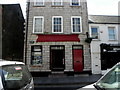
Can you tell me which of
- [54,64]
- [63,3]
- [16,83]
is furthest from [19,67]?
[63,3]

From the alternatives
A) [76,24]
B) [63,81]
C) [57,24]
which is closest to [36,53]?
[57,24]

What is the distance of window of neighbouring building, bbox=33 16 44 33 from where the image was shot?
11031 mm

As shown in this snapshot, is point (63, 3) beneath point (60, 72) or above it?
above

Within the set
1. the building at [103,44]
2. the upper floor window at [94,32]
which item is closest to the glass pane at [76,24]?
the building at [103,44]

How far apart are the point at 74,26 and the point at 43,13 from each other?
Result: 370cm

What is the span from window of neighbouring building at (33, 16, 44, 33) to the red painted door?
4.37 metres

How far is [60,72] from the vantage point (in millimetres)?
10398

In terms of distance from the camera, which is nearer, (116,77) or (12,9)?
(116,77)

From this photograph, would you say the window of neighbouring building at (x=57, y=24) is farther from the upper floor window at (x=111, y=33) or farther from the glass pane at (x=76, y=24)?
the upper floor window at (x=111, y=33)

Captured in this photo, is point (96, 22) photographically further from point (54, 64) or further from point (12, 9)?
point (12, 9)

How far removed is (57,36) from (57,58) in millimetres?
2587

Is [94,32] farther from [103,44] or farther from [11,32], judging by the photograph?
[11,32]

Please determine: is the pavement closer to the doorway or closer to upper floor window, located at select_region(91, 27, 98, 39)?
the doorway

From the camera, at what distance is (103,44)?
11008 millimetres
